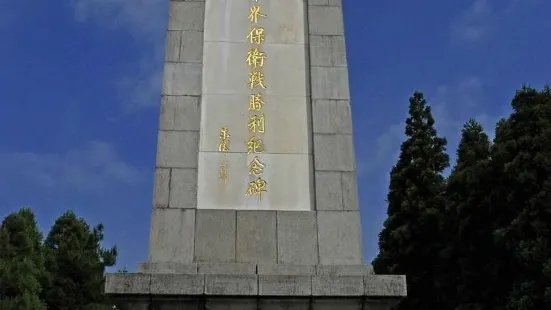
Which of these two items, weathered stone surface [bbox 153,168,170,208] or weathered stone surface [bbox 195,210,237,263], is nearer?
weathered stone surface [bbox 195,210,237,263]

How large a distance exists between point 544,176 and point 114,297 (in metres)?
8.73

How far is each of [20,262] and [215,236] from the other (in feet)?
28.6

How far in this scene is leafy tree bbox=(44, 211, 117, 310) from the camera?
15117 millimetres

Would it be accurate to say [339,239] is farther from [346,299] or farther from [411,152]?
[411,152]

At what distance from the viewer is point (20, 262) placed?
12.6m

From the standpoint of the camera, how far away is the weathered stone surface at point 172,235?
5.26 metres

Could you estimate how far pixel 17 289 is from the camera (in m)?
12.1

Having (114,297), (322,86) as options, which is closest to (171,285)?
(114,297)

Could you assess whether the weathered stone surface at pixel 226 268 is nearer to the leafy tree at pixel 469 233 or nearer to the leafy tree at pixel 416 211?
the leafy tree at pixel 469 233

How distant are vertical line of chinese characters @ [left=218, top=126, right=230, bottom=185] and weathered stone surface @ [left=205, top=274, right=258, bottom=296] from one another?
3.40 feet

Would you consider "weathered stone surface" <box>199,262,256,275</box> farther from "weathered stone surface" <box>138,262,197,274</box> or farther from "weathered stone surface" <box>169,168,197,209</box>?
"weathered stone surface" <box>169,168,197,209</box>

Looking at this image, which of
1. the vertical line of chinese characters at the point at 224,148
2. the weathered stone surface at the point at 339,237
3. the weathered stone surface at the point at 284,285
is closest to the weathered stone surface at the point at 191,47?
the vertical line of chinese characters at the point at 224,148

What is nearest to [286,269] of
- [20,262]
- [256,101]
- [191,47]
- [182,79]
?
[256,101]

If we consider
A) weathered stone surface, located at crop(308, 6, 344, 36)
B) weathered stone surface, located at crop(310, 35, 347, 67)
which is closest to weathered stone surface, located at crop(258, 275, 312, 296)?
weathered stone surface, located at crop(310, 35, 347, 67)
